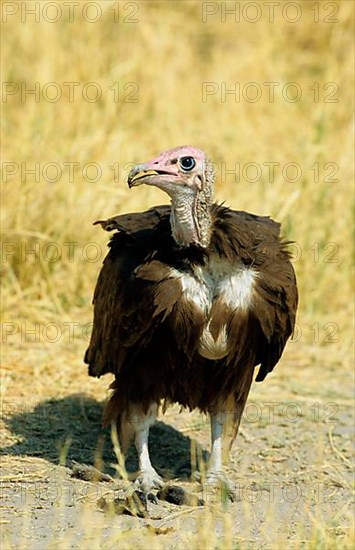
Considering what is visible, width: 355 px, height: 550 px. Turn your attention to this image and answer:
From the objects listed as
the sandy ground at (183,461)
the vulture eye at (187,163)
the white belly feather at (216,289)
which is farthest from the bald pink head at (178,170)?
the sandy ground at (183,461)

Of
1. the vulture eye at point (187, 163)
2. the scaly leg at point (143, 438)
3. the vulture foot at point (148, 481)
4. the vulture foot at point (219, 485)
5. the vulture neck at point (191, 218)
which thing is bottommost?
the vulture foot at point (219, 485)

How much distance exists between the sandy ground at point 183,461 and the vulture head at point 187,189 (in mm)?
1092

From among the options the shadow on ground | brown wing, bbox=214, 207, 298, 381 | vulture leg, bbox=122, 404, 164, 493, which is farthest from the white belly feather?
the shadow on ground

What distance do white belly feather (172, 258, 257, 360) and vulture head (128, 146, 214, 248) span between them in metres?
0.12

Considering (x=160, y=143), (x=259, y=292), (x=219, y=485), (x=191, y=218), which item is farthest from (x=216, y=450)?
(x=160, y=143)

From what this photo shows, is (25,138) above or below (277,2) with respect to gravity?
below

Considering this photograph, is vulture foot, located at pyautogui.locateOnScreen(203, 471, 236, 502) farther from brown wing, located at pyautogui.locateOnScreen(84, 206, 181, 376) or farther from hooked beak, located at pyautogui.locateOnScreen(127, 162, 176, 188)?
hooked beak, located at pyautogui.locateOnScreen(127, 162, 176, 188)

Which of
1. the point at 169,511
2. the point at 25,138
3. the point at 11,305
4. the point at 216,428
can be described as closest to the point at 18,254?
the point at 11,305

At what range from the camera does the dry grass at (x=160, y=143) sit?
7.53m

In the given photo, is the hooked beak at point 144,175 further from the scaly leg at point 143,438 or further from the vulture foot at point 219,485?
the vulture foot at point 219,485

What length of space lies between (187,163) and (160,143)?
15.1ft

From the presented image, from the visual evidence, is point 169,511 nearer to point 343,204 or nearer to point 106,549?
point 106,549

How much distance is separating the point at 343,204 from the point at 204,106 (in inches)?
79.8

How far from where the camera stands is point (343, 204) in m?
8.61
